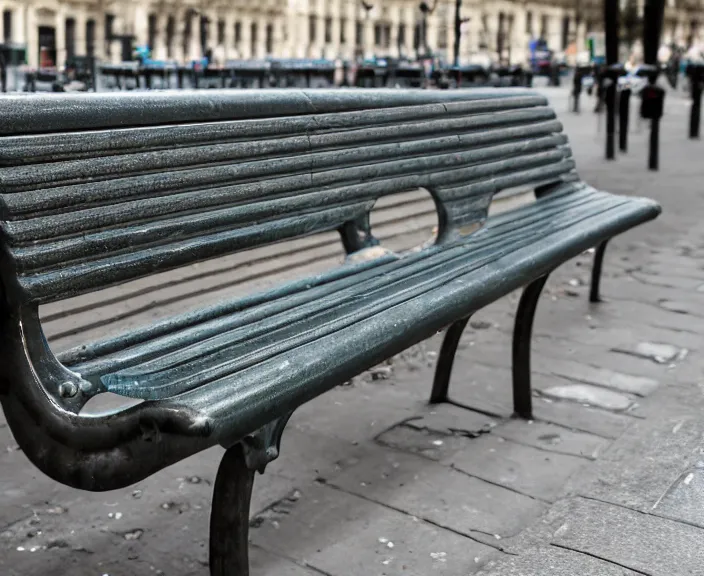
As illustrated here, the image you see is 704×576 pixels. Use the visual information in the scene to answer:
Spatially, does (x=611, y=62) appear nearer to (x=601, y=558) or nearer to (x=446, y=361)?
(x=446, y=361)

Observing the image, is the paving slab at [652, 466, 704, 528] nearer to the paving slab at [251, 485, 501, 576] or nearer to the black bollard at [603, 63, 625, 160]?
the paving slab at [251, 485, 501, 576]

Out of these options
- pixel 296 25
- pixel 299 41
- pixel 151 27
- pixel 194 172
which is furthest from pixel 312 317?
pixel 296 25

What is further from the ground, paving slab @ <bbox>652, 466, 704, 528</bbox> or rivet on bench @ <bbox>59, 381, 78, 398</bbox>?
rivet on bench @ <bbox>59, 381, 78, 398</bbox>

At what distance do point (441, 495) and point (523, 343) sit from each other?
2.29 ft

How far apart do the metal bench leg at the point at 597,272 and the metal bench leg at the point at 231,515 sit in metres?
2.94

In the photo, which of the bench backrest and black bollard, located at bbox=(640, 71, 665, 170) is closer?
the bench backrest

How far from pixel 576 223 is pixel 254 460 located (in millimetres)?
1800

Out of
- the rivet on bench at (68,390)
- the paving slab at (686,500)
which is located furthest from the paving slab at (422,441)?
the rivet on bench at (68,390)

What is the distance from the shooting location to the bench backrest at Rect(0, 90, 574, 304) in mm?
1739

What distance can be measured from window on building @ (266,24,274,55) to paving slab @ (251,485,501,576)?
206ft

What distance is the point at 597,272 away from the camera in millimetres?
4609

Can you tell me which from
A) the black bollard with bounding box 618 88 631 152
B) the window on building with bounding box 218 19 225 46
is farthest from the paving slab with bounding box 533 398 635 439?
the window on building with bounding box 218 19 225 46

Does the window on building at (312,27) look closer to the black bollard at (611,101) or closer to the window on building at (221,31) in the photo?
the window on building at (221,31)

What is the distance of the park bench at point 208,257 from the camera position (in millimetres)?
1706
